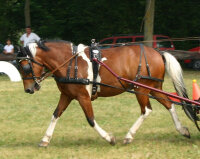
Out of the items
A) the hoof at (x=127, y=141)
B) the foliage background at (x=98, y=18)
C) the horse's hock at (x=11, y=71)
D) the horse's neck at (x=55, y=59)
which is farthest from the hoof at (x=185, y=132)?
the foliage background at (x=98, y=18)

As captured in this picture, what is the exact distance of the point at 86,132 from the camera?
827cm

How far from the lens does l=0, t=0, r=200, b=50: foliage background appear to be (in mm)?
23391

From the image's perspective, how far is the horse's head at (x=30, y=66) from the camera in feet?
22.4

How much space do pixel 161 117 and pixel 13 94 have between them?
16.9 feet

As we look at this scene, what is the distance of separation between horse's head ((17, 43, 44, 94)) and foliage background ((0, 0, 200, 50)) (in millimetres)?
15861

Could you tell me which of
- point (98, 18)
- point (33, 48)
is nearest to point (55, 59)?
point (33, 48)

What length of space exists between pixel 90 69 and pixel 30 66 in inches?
37.2

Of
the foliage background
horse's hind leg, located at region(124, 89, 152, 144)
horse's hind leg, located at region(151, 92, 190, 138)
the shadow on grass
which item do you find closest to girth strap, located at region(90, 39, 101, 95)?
horse's hind leg, located at region(124, 89, 152, 144)

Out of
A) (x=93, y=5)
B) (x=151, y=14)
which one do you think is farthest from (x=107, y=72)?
(x=93, y=5)

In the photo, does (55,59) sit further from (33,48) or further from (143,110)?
(143,110)

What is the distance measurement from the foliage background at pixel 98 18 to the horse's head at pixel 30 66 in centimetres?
1586

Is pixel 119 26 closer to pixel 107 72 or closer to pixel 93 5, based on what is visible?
pixel 93 5

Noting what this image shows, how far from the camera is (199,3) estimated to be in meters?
24.2

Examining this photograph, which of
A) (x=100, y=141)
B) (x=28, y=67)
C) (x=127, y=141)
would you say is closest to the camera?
(x=28, y=67)
